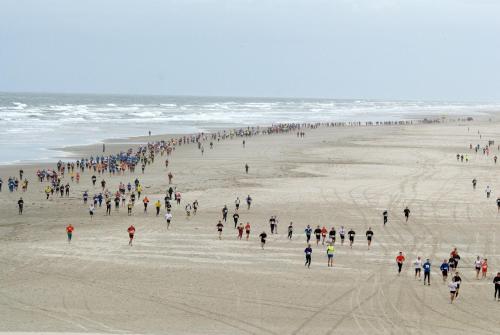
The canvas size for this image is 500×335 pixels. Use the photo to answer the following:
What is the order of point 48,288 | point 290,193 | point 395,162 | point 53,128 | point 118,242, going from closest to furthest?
point 48,288 → point 118,242 → point 290,193 → point 395,162 → point 53,128

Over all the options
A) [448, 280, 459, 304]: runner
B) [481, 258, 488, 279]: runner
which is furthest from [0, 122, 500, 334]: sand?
[481, 258, 488, 279]: runner

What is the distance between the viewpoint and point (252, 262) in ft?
67.1

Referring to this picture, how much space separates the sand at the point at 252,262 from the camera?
15203 mm

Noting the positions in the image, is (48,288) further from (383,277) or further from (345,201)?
(345,201)

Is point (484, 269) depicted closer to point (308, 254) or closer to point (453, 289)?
point (453, 289)

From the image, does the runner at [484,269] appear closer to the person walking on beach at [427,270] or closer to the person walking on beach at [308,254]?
the person walking on beach at [427,270]

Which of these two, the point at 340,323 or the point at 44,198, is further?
the point at 44,198

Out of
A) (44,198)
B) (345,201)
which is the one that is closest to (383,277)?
(345,201)

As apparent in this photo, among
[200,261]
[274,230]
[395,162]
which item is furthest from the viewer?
[395,162]

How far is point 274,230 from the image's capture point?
25.5m

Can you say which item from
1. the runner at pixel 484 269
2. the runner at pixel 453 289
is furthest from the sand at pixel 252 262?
the runner at pixel 484 269

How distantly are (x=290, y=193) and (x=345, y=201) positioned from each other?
10.8 ft

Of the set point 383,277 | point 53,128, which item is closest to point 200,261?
point 383,277

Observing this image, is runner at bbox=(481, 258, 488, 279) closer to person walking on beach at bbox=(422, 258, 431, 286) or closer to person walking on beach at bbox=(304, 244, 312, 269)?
person walking on beach at bbox=(422, 258, 431, 286)
